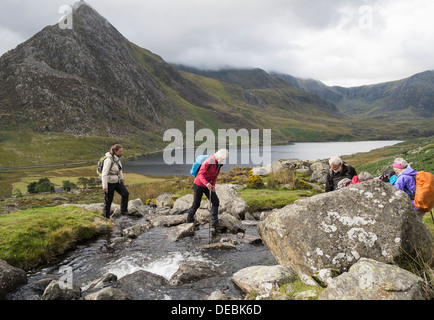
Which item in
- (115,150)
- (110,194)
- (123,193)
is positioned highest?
(115,150)

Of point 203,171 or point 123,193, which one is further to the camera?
point 123,193

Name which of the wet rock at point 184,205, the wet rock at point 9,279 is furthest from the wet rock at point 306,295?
the wet rock at point 184,205

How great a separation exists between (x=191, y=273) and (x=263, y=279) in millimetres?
2569

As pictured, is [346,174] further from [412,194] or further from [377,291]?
[377,291]

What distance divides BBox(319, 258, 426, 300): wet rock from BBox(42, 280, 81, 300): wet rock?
6.38 m

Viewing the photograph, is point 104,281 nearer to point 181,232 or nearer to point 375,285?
point 181,232

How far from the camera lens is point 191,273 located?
866 cm

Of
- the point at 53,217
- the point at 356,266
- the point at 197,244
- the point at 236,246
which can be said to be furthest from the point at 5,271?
the point at 356,266

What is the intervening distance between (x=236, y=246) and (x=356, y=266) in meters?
6.06

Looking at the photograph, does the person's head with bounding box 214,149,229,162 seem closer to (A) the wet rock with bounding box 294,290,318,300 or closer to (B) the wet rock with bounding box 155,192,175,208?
(A) the wet rock with bounding box 294,290,318,300

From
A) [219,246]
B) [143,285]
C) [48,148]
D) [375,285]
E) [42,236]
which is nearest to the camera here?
[375,285]

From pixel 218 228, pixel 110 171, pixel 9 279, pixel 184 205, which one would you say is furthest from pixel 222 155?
pixel 9 279

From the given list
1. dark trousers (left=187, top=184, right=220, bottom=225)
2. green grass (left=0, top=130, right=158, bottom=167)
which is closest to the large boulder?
dark trousers (left=187, top=184, right=220, bottom=225)
